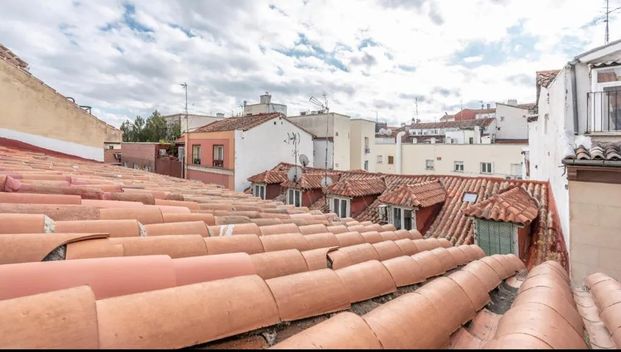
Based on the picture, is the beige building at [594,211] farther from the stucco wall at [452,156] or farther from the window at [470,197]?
the stucco wall at [452,156]

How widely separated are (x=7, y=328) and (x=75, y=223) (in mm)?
1683

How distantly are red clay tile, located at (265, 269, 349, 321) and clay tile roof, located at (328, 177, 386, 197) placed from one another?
12.8m

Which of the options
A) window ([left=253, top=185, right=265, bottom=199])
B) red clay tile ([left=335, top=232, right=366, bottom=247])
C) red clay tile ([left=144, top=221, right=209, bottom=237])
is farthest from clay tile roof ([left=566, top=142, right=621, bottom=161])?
window ([left=253, top=185, right=265, bottom=199])

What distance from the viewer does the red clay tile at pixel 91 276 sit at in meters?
1.59

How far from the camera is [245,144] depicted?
2306 cm

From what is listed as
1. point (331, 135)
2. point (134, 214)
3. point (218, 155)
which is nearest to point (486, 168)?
point (331, 135)

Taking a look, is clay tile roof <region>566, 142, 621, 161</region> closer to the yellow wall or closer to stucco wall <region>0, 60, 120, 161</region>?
the yellow wall

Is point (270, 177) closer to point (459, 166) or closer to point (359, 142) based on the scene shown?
point (359, 142)

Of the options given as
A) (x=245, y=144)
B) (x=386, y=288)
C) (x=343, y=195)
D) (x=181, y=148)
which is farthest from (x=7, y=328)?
(x=181, y=148)

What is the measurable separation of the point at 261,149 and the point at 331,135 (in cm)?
794

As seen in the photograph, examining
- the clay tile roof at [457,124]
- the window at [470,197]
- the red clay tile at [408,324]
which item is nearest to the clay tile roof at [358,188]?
the window at [470,197]

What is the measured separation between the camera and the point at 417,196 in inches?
495

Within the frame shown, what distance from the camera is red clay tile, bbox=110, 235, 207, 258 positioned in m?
2.34

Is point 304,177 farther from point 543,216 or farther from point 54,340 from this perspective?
point 54,340
